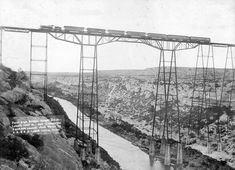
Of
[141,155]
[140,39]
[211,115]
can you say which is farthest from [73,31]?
[211,115]

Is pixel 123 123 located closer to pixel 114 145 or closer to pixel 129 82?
pixel 114 145

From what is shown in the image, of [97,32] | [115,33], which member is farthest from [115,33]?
[97,32]

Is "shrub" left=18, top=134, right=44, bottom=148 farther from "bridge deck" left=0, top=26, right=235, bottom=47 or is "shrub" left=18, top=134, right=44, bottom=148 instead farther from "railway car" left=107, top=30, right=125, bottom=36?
"railway car" left=107, top=30, right=125, bottom=36

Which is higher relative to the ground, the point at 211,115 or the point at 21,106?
the point at 21,106

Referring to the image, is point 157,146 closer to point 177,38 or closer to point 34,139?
point 177,38

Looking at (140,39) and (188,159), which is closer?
(140,39)

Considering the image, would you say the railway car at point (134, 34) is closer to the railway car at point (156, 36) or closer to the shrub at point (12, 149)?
the railway car at point (156, 36)
